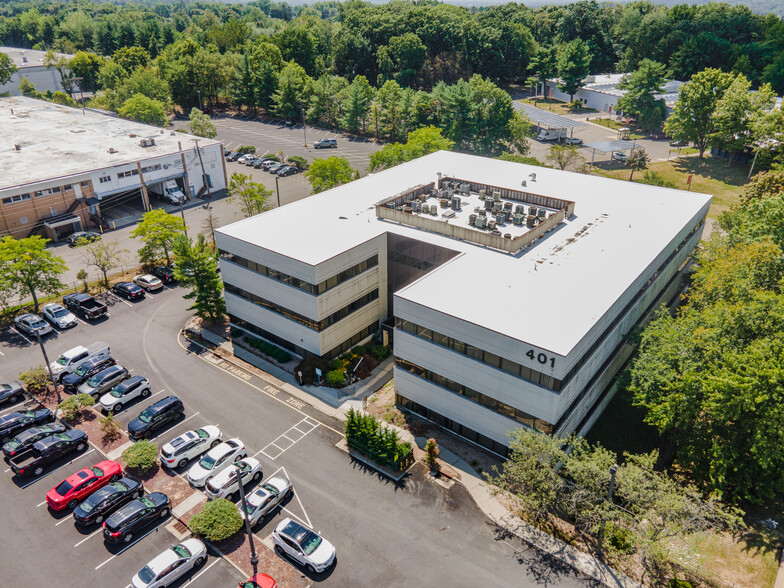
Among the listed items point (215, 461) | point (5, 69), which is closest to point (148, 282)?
point (215, 461)

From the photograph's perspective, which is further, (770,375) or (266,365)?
(266,365)

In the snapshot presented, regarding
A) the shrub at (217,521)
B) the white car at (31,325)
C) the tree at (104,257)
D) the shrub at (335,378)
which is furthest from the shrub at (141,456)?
the tree at (104,257)

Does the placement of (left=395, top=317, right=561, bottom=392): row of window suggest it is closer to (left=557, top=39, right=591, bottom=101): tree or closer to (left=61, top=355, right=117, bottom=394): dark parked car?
(left=61, top=355, right=117, bottom=394): dark parked car

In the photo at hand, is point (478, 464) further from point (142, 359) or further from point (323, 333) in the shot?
point (142, 359)

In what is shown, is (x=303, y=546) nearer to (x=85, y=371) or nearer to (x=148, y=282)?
(x=85, y=371)

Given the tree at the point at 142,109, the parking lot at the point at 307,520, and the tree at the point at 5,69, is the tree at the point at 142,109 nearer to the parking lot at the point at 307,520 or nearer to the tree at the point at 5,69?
the tree at the point at 5,69

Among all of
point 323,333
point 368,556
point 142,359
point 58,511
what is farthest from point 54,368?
point 368,556

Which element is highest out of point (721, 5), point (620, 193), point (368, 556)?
point (721, 5)
